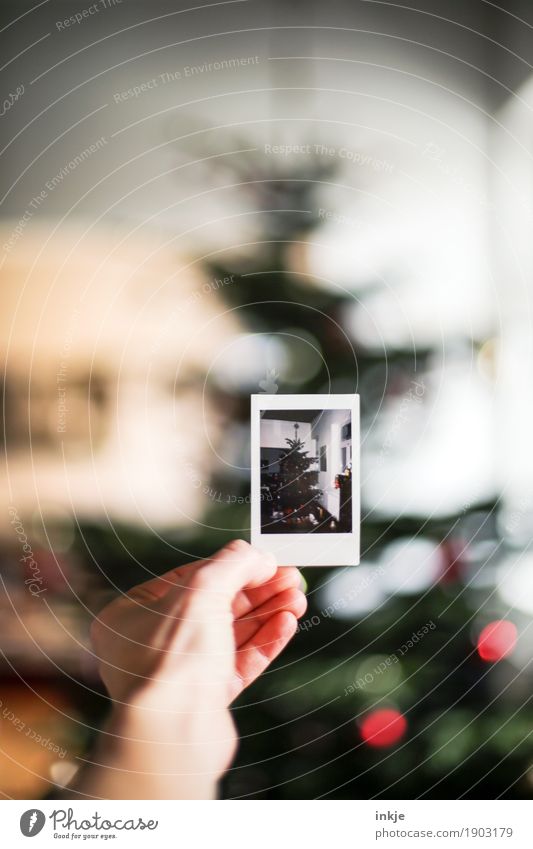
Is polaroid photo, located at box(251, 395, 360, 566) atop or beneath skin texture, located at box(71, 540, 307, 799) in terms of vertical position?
atop

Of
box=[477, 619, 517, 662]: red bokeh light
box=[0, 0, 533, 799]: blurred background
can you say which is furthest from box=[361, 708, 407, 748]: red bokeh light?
box=[477, 619, 517, 662]: red bokeh light

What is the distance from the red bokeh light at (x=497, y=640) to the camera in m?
0.77

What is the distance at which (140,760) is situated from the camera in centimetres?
75

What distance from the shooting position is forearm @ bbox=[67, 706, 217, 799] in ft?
2.44

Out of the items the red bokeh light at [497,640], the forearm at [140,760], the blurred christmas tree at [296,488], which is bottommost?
the forearm at [140,760]

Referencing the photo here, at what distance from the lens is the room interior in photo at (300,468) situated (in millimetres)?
749

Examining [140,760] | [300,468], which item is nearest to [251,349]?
[300,468]

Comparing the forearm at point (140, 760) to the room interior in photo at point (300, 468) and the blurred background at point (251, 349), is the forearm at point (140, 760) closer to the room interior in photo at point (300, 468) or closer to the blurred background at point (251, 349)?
the blurred background at point (251, 349)

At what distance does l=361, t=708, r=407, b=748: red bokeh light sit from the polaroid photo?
0.17 metres

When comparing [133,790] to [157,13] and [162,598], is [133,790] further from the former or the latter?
[157,13]

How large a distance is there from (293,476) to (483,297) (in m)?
0.29

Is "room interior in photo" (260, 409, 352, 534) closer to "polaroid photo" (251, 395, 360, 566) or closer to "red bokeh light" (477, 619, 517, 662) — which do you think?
"polaroid photo" (251, 395, 360, 566)

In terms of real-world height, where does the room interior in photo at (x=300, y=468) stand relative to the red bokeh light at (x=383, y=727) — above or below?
above

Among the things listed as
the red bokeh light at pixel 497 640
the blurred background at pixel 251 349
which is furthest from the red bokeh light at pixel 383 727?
the red bokeh light at pixel 497 640
